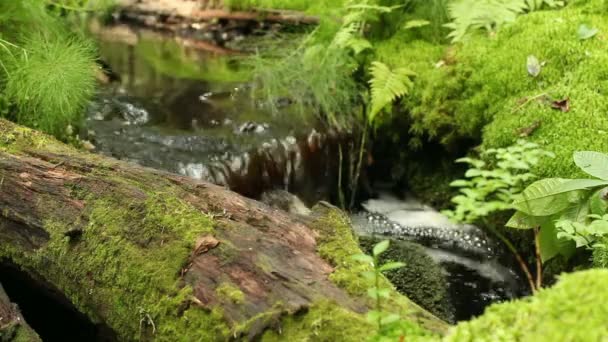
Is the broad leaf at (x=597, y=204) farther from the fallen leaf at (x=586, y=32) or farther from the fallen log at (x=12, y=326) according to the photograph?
the fallen log at (x=12, y=326)

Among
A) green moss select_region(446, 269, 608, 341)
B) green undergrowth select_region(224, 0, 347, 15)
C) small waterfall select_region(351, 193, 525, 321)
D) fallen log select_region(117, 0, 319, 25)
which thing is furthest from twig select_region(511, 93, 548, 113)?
fallen log select_region(117, 0, 319, 25)

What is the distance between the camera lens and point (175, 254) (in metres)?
Result: 2.06

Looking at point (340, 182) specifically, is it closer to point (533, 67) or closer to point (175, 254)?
point (533, 67)

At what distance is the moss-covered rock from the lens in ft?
11.8

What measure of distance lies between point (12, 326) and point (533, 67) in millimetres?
3610

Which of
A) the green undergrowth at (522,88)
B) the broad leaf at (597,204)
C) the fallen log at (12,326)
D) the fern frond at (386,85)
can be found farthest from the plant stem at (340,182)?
the fallen log at (12,326)

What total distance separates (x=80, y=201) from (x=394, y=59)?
3.52 metres

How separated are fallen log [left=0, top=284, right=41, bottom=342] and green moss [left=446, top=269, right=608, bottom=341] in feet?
5.29

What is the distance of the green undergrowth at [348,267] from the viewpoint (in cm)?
165

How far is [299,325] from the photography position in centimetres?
168

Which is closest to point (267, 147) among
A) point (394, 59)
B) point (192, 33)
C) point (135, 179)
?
point (394, 59)

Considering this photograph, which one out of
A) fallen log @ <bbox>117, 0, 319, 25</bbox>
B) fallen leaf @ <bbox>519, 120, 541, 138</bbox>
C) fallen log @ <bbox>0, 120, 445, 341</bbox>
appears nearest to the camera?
fallen log @ <bbox>0, 120, 445, 341</bbox>

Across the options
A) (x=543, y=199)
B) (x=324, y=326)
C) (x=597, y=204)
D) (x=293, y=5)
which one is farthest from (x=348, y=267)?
(x=293, y=5)

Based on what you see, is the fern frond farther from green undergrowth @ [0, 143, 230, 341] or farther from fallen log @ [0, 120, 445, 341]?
green undergrowth @ [0, 143, 230, 341]
